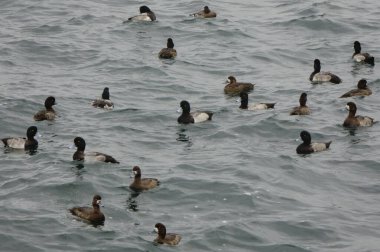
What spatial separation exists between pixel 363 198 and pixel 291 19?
69.7 ft

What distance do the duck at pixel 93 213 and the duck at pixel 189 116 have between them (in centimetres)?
835

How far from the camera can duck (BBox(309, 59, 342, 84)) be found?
38094 mm

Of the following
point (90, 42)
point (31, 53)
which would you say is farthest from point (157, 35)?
point (31, 53)

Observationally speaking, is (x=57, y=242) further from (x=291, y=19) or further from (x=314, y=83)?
(x=291, y=19)

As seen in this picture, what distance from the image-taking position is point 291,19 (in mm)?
47781

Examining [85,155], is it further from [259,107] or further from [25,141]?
[259,107]

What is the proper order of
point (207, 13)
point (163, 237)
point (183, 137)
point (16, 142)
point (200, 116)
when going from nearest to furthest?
point (163, 237) → point (16, 142) → point (183, 137) → point (200, 116) → point (207, 13)

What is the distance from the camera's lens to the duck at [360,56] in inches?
1588

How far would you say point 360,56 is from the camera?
40.7 m

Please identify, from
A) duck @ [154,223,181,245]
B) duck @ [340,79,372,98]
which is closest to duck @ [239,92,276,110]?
duck @ [340,79,372,98]

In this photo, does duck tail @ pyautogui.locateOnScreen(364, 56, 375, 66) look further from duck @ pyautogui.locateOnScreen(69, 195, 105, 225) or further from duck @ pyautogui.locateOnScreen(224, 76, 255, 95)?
duck @ pyautogui.locateOnScreen(69, 195, 105, 225)

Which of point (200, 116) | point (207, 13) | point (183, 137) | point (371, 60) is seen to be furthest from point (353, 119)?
point (207, 13)

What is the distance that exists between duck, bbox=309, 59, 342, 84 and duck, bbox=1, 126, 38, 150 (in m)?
11.9

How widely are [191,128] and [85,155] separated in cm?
459
